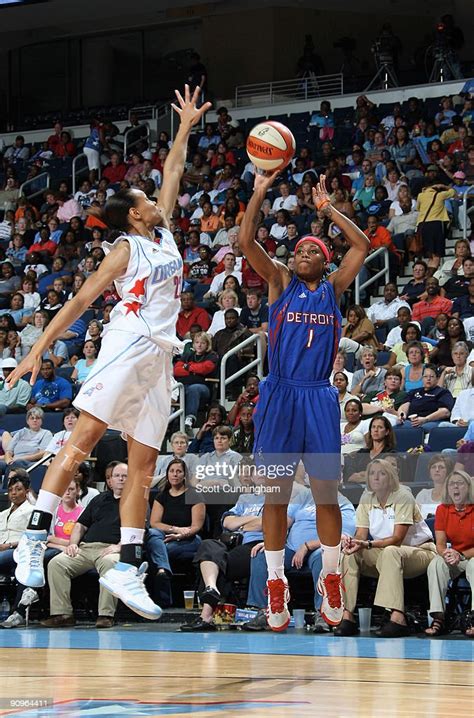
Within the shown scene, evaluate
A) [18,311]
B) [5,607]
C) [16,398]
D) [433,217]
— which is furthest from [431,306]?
[18,311]

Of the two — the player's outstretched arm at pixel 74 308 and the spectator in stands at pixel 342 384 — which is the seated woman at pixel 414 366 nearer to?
the spectator in stands at pixel 342 384

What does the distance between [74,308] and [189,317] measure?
8.41 meters

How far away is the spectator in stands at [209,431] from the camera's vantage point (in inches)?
459

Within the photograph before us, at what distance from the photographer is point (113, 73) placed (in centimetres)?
2739

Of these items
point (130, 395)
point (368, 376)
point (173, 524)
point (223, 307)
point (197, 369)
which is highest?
point (223, 307)

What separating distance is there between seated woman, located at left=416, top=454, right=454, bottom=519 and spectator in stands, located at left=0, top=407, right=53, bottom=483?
4.63m

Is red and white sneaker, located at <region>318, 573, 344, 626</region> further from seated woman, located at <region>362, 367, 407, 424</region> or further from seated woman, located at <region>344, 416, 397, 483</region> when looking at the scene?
seated woman, located at <region>362, 367, 407, 424</region>

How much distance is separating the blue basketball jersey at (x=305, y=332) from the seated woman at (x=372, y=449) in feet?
10.5

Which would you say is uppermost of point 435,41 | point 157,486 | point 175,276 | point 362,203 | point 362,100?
point 435,41

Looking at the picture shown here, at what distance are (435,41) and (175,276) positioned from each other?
54.1 ft

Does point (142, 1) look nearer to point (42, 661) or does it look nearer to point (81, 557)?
point (81, 557)

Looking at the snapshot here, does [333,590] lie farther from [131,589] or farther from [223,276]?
[223,276]

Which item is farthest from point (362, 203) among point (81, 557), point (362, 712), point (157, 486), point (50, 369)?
point (362, 712)

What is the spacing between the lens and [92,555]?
33.5 feet
